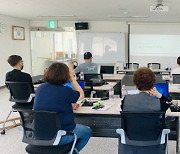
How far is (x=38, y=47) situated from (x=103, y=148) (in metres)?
8.37

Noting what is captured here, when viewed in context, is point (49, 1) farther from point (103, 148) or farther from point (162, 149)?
point (162, 149)

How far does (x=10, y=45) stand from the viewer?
9.67m

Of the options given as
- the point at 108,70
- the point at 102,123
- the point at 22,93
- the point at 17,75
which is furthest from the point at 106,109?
the point at 108,70

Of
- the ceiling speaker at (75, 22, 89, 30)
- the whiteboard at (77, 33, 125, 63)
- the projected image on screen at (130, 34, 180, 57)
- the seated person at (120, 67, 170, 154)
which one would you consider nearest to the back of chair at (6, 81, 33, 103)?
the seated person at (120, 67, 170, 154)

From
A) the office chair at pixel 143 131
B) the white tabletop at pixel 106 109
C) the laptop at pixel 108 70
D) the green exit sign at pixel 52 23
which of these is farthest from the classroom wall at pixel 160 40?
the office chair at pixel 143 131

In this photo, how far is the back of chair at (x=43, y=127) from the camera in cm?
232

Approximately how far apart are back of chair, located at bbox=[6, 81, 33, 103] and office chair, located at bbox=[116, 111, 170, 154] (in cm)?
199

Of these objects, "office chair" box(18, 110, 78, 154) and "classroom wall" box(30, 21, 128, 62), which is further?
"classroom wall" box(30, 21, 128, 62)

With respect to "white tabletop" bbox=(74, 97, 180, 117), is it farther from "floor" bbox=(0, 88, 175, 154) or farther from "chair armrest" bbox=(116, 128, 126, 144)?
"floor" bbox=(0, 88, 175, 154)

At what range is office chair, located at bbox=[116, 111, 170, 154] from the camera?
2.25 metres

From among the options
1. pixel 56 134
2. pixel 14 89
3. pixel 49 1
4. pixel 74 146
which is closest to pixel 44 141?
pixel 56 134

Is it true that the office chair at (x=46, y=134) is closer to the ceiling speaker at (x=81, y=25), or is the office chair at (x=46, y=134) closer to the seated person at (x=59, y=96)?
the seated person at (x=59, y=96)

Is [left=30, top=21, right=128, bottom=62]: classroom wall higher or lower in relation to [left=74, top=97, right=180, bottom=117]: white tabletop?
higher

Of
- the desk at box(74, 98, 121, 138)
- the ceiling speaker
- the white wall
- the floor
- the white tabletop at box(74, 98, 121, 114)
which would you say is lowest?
the floor
